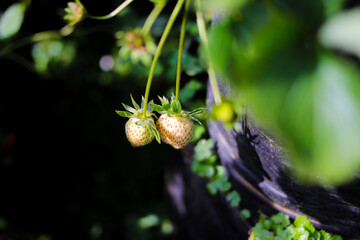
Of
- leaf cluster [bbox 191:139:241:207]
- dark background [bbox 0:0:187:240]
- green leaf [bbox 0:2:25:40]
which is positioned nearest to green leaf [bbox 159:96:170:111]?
leaf cluster [bbox 191:139:241:207]

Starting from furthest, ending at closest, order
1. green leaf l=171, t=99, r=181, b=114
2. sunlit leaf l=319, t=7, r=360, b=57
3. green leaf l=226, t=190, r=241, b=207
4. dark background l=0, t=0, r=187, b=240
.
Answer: dark background l=0, t=0, r=187, b=240, green leaf l=226, t=190, r=241, b=207, green leaf l=171, t=99, r=181, b=114, sunlit leaf l=319, t=7, r=360, b=57

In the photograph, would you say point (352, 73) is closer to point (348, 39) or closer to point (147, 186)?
point (348, 39)

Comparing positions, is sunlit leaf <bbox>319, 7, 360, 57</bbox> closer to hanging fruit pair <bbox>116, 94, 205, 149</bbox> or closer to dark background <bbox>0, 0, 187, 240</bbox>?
hanging fruit pair <bbox>116, 94, 205, 149</bbox>

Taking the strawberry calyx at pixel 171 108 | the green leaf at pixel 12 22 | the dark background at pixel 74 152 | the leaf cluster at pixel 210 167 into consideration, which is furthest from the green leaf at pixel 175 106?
the dark background at pixel 74 152

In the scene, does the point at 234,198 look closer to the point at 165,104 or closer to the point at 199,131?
the point at 199,131

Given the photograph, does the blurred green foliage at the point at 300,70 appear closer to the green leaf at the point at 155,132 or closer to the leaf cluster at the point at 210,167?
the green leaf at the point at 155,132

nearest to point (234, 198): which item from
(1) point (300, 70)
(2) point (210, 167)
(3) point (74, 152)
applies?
(2) point (210, 167)
